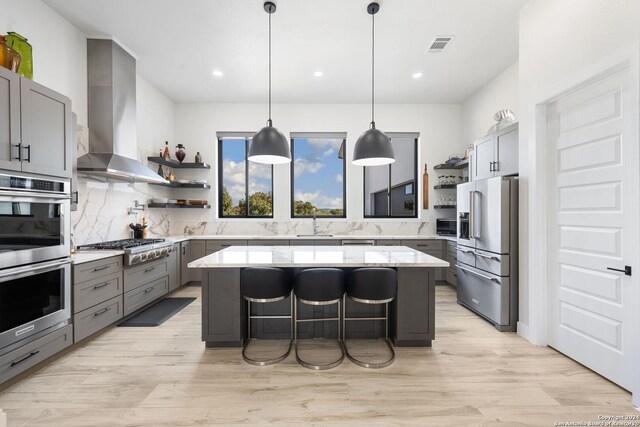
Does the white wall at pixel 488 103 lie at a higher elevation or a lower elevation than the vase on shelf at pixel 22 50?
higher

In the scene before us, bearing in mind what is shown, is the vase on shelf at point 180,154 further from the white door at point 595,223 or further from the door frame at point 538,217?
the white door at point 595,223

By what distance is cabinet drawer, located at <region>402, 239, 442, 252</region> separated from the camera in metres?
4.87

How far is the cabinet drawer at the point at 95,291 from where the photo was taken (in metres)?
2.59

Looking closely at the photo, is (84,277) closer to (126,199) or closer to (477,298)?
(126,199)

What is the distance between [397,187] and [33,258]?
229 inches

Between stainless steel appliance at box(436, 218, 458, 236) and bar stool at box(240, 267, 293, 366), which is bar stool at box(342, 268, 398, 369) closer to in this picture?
bar stool at box(240, 267, 293, 366)

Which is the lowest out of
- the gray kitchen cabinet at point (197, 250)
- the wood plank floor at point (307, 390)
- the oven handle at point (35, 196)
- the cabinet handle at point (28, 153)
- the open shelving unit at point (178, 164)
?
the wood plank floor at point (307, 390)

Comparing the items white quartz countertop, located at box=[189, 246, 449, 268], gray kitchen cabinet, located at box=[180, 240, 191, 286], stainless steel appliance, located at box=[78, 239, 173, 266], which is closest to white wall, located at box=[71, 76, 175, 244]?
stainless steel appliance, located at box=[78, 239, 173, 266]

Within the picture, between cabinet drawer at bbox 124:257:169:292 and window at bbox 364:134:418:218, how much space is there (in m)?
3.52

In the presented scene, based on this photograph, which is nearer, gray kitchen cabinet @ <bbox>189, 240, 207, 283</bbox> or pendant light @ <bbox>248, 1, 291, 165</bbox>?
pendant light @ <bbox>248, 1, 291, 165</bbox>

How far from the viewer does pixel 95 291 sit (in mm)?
2783

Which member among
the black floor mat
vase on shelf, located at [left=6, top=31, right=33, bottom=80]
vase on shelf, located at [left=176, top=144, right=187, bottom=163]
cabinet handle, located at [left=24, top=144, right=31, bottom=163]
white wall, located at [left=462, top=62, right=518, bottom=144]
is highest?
white wall, located at [left=462, top=62, right=518, bottom=144]

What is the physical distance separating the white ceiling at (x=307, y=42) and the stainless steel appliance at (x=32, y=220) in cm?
203

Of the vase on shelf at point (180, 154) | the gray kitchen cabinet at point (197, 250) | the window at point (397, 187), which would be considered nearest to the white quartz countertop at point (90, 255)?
the gray kitchen cabinet at point (197, 250)
